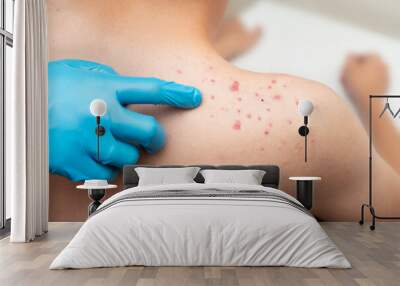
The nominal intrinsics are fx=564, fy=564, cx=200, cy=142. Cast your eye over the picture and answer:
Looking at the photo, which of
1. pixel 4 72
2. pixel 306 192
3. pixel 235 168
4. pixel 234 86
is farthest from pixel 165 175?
pixel 4 72

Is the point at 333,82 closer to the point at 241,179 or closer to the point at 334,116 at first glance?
the point at 334,116

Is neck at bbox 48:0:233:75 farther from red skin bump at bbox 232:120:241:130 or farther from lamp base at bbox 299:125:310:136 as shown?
lamp base at bbox 299:125:310:136

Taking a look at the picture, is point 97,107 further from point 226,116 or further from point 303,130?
point 303,130

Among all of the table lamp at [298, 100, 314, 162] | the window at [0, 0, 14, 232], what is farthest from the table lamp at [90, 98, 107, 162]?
the table lamp at [298, 100, 314, 162]

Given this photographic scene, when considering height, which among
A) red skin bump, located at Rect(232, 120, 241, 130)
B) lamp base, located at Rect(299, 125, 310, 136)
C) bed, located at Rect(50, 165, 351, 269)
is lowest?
bed, located at Rect(50, 165, 351, 269)

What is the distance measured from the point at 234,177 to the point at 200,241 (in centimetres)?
214

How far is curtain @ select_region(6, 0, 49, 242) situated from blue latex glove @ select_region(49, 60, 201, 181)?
0.66 metres

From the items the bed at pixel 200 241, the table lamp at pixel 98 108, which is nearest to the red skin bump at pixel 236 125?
the table lamp at pixel 98 108

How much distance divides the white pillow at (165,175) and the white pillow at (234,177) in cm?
21

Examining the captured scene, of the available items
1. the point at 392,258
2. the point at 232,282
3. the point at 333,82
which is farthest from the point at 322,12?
the point at 232,282

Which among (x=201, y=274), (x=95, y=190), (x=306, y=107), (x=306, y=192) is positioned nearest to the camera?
(x=201, y=274)

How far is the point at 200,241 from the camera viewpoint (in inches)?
167

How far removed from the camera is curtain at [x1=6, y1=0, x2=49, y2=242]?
18.0 feet

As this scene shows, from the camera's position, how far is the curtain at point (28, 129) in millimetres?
5500
